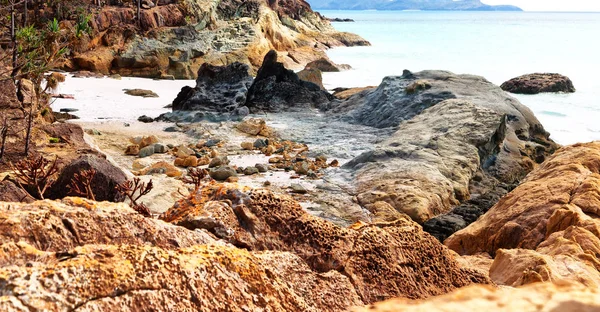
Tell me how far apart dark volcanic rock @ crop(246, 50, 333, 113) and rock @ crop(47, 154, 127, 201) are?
26.9ft

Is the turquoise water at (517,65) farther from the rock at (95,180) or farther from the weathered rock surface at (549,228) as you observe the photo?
the rock at (95,180)

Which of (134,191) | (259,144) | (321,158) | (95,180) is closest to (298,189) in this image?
(321,158)

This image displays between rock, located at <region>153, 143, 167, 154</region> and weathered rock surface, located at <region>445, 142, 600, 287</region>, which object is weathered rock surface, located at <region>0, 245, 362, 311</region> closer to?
weathered rock surface, located at <region>445, 142, 600, 287</region>

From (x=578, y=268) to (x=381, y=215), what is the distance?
426 centimetres

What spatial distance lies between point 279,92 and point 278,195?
1233 centimetres

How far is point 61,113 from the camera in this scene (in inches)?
517

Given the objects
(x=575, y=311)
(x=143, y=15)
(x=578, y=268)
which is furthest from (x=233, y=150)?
(x=143, y=15)

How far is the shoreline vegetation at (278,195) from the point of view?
5.75 feet

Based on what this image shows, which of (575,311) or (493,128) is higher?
(575,311)

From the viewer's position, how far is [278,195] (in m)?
2.53

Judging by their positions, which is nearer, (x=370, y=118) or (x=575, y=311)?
(x=575, y=311)

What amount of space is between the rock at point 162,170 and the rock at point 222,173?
499 mm

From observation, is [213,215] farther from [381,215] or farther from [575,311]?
[381,215]

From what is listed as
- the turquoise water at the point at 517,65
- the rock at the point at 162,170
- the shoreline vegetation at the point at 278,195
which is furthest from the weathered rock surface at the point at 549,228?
the turquoise water at the point at 517,65
